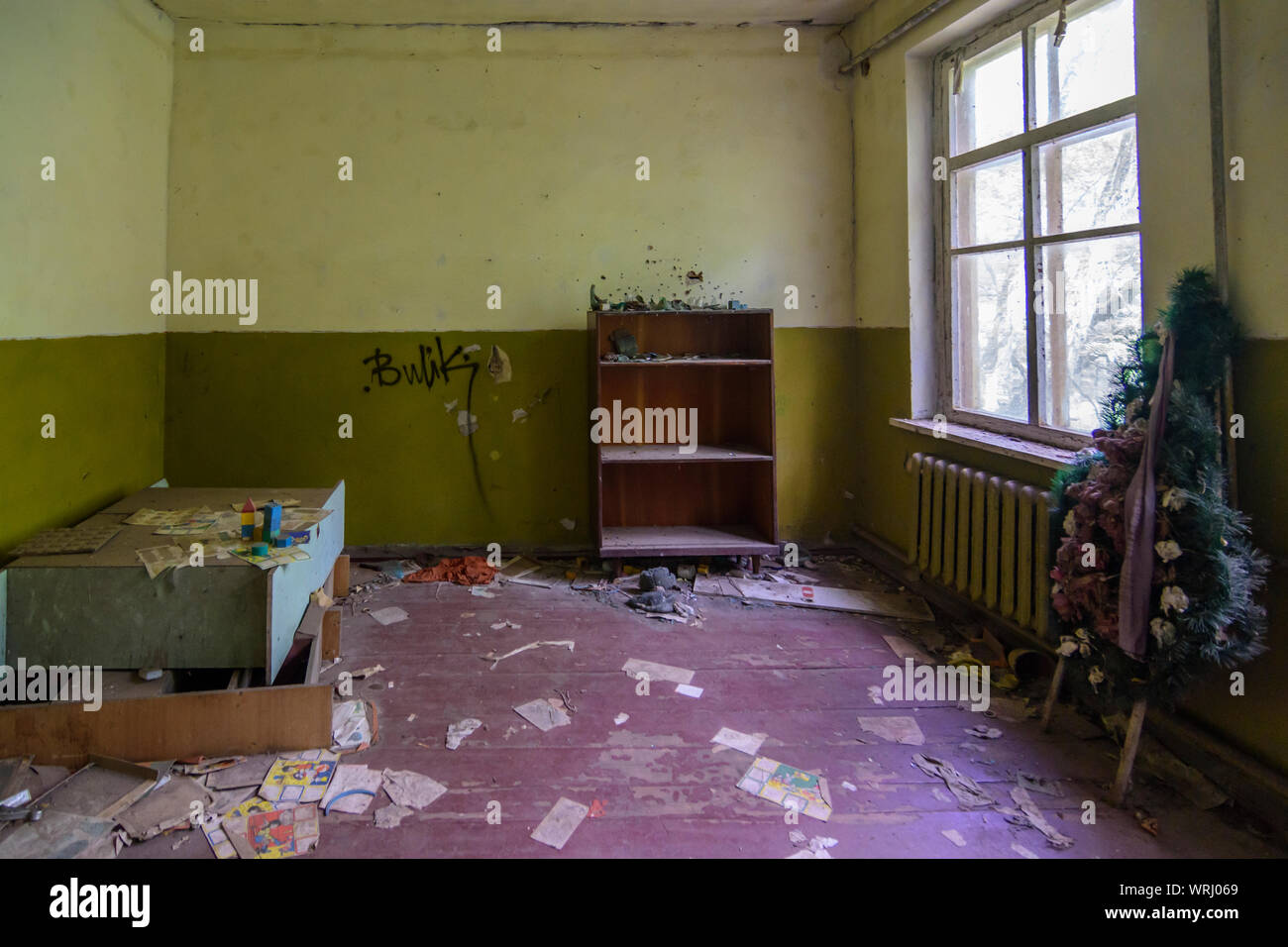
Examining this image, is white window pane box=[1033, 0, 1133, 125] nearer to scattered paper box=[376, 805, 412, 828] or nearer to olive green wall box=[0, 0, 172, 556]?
scattered paper box=[376, 805, 412, 828]

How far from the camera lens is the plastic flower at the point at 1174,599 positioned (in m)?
1.88

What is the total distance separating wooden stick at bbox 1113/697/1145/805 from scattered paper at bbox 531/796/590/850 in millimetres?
1481

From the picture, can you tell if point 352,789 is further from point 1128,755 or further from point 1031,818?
point 1128,755

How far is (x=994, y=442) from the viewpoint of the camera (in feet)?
10.2

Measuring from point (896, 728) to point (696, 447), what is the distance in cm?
216

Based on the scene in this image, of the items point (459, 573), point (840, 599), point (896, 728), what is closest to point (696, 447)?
point (840, 599)

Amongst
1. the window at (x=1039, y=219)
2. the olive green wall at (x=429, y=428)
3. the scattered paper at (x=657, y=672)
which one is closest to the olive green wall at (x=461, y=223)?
the olive green wall at (x=429, y=428)

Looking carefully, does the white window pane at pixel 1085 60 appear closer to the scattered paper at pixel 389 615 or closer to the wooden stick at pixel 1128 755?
the wooden stick at pixel 1128 755

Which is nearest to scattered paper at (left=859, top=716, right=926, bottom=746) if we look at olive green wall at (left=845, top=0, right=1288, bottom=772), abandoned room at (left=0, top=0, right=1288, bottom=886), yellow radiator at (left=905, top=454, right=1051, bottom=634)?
abandoned room at (left=0, top=0, right=1288, bottom=886)

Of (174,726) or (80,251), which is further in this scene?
(80,251)

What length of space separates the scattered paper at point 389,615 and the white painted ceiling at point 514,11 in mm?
3234

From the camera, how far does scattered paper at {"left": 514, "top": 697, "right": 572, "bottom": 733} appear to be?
8.07 ft
